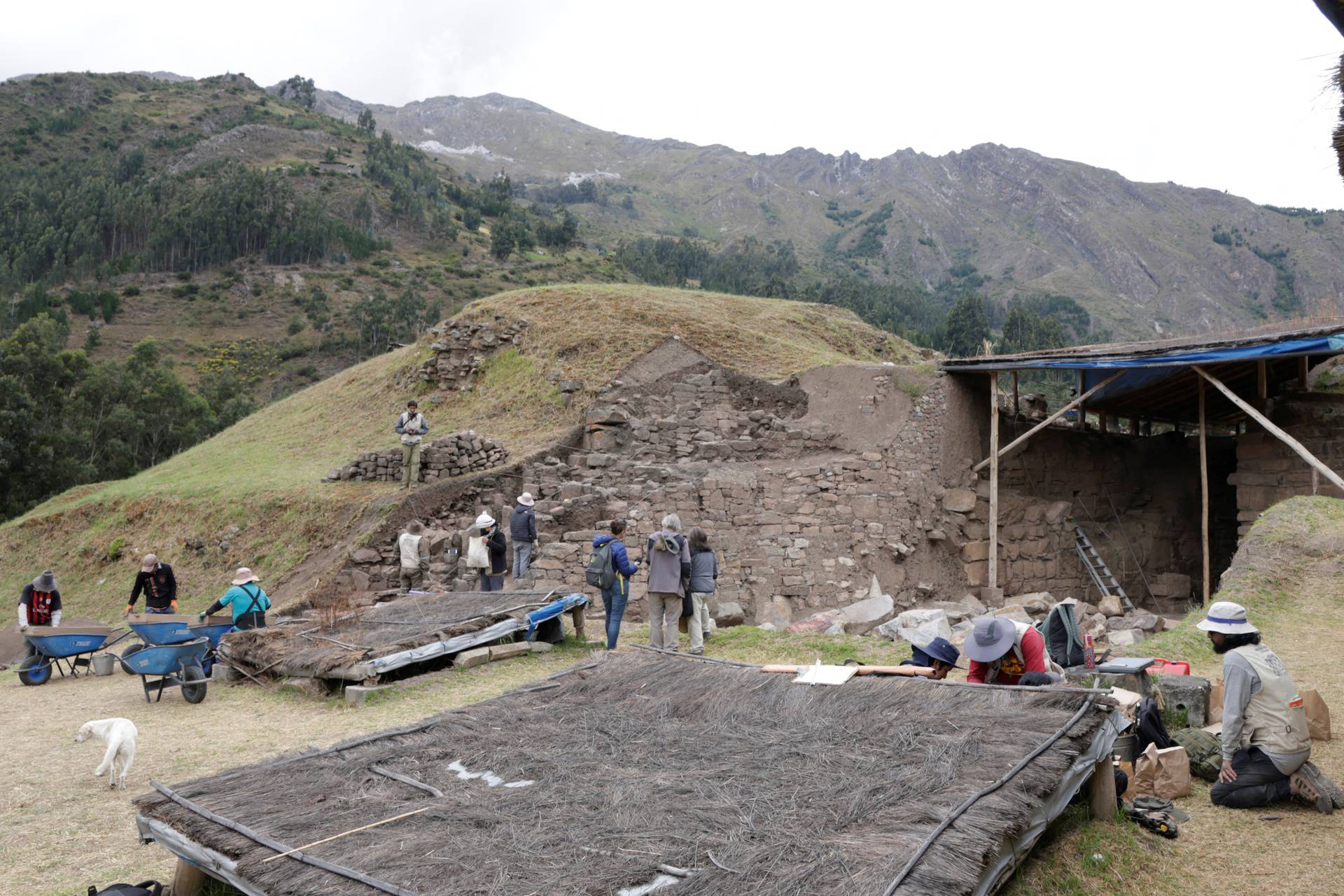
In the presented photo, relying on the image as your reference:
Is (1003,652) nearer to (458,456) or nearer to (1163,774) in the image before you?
(1163,774)

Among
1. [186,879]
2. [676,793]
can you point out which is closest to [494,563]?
[186,879]

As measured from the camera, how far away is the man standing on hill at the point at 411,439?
1634cm

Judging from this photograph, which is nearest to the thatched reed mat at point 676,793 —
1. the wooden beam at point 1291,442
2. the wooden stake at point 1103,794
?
the wooden stake at point 1103,794

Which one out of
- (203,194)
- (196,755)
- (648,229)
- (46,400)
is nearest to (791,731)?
(196,755)

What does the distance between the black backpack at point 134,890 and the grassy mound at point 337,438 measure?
1098 centimetres

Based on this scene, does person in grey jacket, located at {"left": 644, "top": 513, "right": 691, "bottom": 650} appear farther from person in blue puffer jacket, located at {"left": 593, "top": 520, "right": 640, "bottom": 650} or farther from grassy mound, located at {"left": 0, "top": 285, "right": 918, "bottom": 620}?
grassy mound, located at {"left": 0, "top": 285, "right": 918, "bottom": 620}

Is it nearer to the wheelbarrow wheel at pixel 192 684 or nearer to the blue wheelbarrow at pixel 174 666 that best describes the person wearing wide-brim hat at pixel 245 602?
the blue wheelbarrow at pixel 174 666

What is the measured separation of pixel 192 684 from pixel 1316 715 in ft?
31.0

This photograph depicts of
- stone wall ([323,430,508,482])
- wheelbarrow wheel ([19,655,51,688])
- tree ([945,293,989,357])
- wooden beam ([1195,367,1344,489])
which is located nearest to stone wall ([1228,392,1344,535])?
wooden beam ([1195,367,1344,489])

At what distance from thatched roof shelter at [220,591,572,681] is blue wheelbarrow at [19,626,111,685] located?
1969mm

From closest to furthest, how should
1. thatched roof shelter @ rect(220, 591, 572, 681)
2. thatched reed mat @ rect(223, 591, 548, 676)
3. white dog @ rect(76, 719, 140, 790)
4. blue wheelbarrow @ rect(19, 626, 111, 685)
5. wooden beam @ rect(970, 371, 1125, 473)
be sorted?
white dog @ rect(76, 719, 140, 790)
thatched roof shelter @ rect(220, 591, 572, 681)
thatched reed mat @ rect(223, 591, 548, 676)
blue wheelbarrow @ rect(19, 626, 111, 685)
wooden beam @ rect(970, 371, 1125, 473)

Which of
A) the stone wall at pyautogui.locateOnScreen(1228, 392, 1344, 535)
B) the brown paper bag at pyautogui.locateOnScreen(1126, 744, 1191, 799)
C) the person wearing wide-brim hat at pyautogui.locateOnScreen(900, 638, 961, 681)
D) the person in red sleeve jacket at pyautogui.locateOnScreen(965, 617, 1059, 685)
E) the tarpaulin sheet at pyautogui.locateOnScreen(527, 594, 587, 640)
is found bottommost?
the brown paper bag at pyautogui.locateOnScreen(1126, 744, 1191, 799)

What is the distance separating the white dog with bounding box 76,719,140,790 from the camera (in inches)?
259

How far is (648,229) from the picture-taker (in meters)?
104
